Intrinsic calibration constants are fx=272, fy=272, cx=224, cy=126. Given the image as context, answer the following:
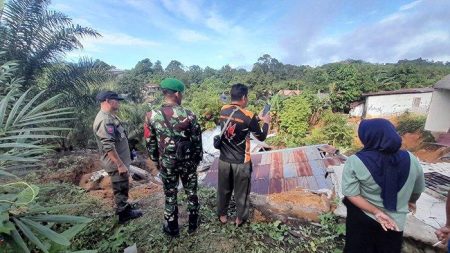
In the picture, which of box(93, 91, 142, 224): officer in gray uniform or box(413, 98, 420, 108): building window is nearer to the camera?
box(93, 91, 142, 224): officer in gray uniform

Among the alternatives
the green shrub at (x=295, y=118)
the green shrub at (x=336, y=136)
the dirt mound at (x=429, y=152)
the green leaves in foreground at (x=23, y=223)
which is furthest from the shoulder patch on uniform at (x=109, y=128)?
the green shrub at (x=295, y=118)

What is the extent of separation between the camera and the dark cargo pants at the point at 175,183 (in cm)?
297

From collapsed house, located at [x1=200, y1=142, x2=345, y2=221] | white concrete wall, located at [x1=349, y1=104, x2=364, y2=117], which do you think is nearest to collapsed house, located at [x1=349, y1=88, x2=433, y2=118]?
white concrete wall, located at [x1=349, y1=104, x2=364, y2=117]

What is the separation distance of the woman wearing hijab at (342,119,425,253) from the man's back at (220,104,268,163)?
4.02ft

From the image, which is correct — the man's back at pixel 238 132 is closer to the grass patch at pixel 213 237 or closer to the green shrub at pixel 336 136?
the grass patch at pixel 213 237

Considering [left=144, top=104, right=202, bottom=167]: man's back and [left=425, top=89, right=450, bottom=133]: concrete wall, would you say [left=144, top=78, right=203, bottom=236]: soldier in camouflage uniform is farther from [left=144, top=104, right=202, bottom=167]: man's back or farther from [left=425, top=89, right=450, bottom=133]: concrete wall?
[left=425, top=89, right=450, bottom=133]: concrete wall

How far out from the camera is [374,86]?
97.4 feet

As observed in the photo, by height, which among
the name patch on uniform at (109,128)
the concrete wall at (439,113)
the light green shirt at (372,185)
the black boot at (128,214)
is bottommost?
the black boot at (128,214)

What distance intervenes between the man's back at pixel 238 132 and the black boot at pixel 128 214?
5.01ft

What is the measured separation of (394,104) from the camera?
2527 centimetres

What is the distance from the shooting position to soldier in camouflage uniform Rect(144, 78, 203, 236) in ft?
9.36

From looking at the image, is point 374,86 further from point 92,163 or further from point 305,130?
point 92,163

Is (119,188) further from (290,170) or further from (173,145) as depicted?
(290,170)

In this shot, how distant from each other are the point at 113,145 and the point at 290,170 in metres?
4.67
